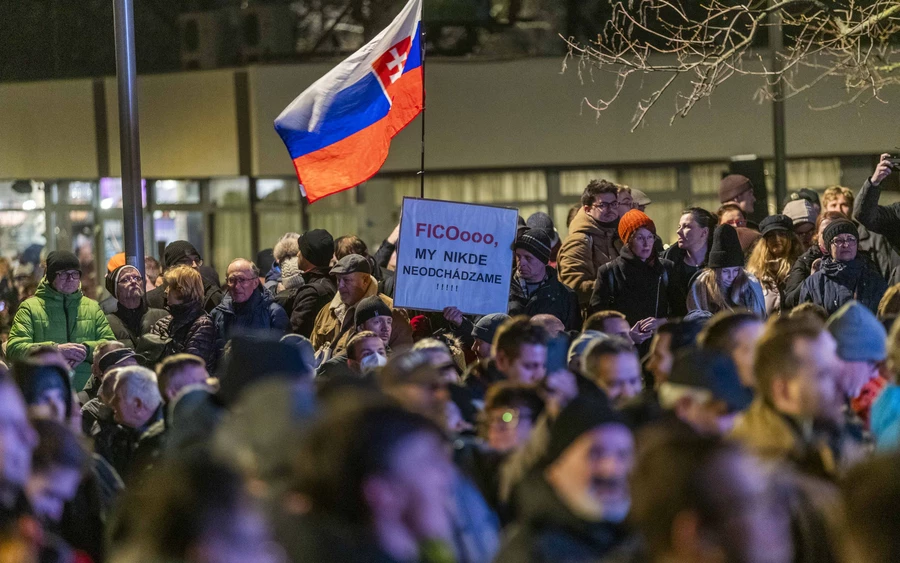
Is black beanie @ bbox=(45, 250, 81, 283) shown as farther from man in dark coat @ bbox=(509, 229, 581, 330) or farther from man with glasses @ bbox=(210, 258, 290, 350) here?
Result: man in dark coat @ bbox=(509, 229, 581, 330)

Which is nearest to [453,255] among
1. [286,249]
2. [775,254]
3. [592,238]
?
[592,238]

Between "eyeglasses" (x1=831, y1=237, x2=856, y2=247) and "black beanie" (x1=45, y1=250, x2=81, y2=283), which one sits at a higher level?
"black beanie" (x1=45, y1=250, x2=81, y2=283)

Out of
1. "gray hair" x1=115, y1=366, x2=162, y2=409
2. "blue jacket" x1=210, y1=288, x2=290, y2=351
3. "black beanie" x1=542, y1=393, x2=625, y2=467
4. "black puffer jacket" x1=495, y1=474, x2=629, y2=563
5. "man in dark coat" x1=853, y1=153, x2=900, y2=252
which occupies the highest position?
"man in dark coat" x1=853, y1=153, x2=900, y2=252

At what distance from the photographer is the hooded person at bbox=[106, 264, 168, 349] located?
34.9 ft

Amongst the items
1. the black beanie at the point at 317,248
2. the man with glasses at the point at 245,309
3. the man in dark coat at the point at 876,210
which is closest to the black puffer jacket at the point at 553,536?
the man with glasses at the point at 245,309

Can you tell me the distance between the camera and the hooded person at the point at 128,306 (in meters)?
10.6

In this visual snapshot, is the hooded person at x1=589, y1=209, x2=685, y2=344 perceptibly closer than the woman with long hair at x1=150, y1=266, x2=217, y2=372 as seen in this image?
Yes

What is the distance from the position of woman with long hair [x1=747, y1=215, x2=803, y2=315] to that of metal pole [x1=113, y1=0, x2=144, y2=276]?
4.88 m

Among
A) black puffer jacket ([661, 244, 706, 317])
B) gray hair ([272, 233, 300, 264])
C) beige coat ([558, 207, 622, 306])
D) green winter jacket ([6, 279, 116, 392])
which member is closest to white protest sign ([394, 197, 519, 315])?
beige coat ([558, 207, 622, 306])

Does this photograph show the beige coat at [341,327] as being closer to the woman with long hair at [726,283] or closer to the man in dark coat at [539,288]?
the man in dark coat at [539,288]

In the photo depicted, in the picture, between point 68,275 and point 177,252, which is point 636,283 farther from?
point 177,252

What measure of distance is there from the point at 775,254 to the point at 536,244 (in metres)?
2.15

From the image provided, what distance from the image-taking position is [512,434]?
17.0 ft

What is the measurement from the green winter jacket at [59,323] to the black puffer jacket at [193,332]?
544mm
